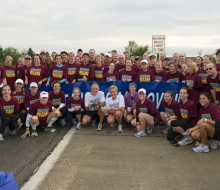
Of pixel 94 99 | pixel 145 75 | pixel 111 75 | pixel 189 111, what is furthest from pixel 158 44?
pixel 189 111

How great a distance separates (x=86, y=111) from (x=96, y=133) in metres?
0.90

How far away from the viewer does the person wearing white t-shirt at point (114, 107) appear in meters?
6.66

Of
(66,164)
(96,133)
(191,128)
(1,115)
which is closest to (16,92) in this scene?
(1,115)

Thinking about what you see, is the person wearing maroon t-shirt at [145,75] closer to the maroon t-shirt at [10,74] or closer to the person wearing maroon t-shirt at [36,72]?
the person wearing maroon t-shirt at [36,72]

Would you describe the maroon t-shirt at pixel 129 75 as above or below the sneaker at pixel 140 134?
above

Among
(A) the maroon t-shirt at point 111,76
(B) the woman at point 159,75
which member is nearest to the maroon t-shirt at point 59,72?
(A) the maroon t-shirt at point 111,76

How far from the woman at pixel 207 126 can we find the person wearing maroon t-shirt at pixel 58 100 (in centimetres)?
343

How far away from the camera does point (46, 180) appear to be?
393 cm

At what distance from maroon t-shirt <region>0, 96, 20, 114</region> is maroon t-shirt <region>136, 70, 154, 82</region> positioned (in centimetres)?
356

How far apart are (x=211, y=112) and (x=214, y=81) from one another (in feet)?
3.73

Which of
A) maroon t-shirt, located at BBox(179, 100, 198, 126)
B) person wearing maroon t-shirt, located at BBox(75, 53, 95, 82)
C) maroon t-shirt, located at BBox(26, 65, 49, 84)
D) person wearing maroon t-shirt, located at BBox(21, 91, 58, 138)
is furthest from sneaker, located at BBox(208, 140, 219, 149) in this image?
maroon t-shirt, located at BBox(26, 65, 49, 84)

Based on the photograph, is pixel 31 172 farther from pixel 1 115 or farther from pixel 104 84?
pixel 104 84

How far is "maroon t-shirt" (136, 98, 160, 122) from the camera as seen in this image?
6.40 m

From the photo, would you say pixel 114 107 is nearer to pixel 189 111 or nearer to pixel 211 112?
pixel 189 111
